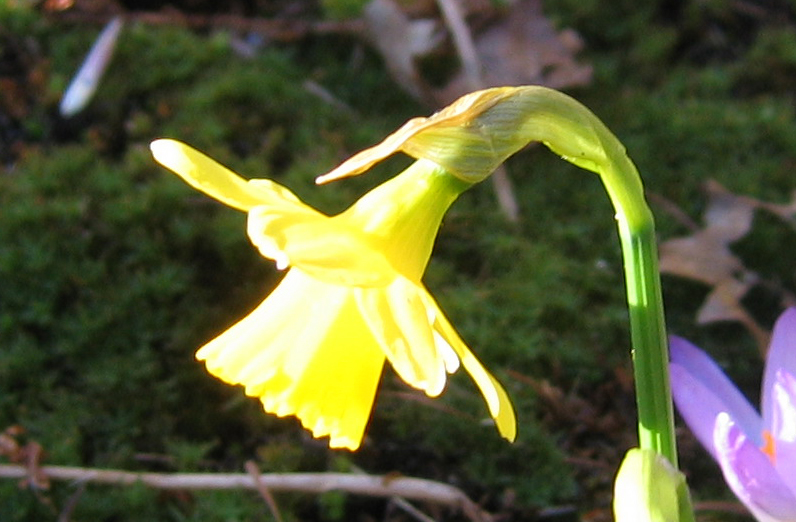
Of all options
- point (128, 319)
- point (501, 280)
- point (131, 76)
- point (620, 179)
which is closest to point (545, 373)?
point (501, 280)

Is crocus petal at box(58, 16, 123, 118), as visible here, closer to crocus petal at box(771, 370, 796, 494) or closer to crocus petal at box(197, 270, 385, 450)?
crocus petal at box(197, 270, 385, 450)

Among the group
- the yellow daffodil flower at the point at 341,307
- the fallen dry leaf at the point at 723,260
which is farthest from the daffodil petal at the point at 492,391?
the fallen dry leaf at the point at 723,260

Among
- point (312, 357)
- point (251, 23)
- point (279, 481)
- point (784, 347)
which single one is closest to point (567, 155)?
point (312, 357)

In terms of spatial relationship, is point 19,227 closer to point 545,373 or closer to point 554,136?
point 545,373

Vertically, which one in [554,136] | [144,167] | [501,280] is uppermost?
[554,136]

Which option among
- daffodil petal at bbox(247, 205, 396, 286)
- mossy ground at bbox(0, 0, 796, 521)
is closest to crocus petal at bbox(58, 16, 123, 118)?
mossy ground at bbox(0, 0, 796, 521)

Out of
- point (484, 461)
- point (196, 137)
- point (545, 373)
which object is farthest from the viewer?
point (196, 137)
